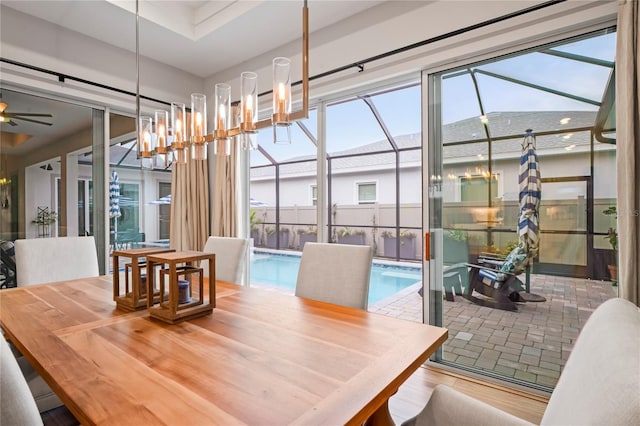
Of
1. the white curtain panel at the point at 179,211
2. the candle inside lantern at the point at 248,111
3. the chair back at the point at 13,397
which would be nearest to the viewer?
the chair back at the point at 13,397

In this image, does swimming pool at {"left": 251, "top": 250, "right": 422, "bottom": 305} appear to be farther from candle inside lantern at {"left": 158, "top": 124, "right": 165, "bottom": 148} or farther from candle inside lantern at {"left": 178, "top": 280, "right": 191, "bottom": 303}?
candle inside lantern at {"left": 178, "top": 280, "right": 191, "bottom": 303}

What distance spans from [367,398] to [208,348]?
0.57 metres

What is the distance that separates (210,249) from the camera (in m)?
2.58

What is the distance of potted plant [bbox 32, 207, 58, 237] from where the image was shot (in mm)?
2936

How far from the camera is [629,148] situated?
1.71 meters

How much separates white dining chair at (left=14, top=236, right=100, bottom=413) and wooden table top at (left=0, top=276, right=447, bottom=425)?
0.69 metres

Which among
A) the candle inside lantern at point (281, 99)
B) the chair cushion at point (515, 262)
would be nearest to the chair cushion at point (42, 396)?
the candle inside lantern at point (281, 99)

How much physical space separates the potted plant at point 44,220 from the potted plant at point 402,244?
3.98 metres

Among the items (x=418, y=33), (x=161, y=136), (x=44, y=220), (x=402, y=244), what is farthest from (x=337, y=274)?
(x=402, y=244)

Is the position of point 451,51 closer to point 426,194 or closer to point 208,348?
point 426,194

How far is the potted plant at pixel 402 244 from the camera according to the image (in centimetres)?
498

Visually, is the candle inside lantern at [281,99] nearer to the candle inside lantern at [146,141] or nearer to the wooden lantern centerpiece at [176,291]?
the wooden lantern centerpiece at [176,291]

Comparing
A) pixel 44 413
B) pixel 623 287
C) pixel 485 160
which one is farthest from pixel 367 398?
pixel 485 160

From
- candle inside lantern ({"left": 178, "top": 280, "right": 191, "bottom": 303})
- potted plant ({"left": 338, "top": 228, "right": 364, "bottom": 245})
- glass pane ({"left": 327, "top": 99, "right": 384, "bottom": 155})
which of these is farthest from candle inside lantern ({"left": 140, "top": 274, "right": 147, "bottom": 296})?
potted plant ({"left": 338, "top": 228, "right": 364, "bottom": 245})
